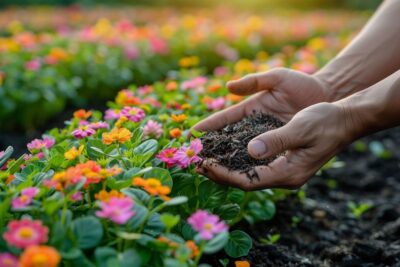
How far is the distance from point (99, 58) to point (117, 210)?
340 cm

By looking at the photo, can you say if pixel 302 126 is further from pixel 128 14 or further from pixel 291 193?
pixel 128 14

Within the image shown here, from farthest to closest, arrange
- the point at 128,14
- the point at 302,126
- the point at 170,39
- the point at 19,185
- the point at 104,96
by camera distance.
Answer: the point at 128,14
the point at 170,39
the point at 104,96
the point at 302,126
the point at 19,185

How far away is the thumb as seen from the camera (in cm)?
176

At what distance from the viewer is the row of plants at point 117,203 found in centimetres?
137

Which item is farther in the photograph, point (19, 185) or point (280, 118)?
point (280, 118)

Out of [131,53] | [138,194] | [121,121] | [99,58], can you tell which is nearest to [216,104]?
[121,121]

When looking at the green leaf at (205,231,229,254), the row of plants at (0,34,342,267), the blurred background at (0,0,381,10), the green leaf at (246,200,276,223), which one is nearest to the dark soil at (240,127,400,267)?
the green leaf at (246,200,276,223)

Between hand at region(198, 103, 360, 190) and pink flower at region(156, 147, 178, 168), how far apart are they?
109 millimetres

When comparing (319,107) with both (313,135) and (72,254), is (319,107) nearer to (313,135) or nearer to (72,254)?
(313,135)

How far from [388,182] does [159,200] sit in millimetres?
2191

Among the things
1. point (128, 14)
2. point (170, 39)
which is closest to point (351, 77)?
point (170, 39)

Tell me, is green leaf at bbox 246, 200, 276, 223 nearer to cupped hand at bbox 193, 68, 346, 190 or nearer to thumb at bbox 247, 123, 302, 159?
cupped hand at bbox 193, 68, 346, 190

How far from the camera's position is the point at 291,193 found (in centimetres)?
290

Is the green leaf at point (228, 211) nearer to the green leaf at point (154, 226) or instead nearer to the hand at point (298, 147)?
the hand at point (298, 147)
